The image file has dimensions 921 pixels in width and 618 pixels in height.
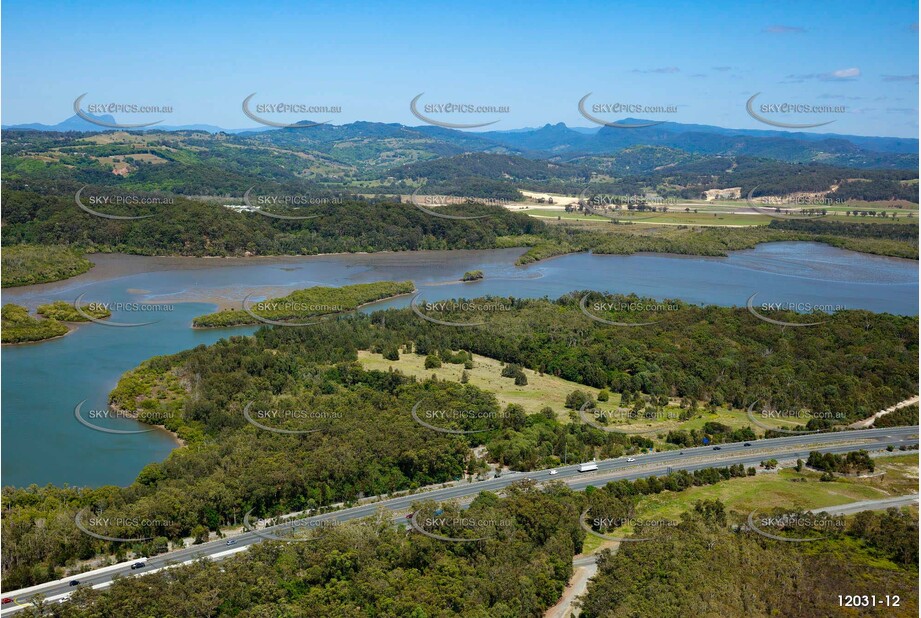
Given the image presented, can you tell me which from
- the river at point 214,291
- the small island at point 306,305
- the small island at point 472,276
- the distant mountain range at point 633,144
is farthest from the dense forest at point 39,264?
the distant mountain range at point 633,144

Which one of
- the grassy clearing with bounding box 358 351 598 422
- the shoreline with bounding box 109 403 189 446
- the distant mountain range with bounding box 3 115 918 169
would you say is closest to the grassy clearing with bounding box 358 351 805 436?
the grassy clearing with bounding box 358 351 598 422

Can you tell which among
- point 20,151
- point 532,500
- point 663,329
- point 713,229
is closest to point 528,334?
point 663,329

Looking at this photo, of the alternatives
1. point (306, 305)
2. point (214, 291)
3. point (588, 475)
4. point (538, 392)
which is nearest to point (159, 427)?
point (538, 392)

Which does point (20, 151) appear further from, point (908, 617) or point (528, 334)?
point (908, 617)

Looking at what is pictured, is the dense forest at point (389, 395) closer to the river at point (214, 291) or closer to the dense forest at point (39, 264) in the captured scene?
the river at point (214, 291)

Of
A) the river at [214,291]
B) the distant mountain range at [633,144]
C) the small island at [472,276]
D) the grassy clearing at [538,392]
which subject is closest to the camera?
the river at [214,291]
